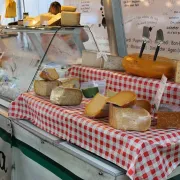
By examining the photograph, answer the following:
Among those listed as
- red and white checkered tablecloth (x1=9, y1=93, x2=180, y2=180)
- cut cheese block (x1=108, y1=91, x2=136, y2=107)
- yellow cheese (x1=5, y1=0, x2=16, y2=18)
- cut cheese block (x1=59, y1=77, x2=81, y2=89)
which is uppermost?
yellow cheese (x1=5, y1=0, x2=16, y2=18)

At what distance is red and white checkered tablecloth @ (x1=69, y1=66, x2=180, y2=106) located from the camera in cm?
162

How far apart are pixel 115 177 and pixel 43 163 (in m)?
0.61

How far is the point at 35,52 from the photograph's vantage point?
95.7 inches

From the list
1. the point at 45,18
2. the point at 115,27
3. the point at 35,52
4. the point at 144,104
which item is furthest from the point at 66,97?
the point at 45,18

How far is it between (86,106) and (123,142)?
1.26 ft

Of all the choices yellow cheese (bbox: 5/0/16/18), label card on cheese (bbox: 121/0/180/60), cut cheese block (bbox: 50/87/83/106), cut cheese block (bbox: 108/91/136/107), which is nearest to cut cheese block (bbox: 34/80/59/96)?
cut cheese block (bbox: 50/87/83/106)

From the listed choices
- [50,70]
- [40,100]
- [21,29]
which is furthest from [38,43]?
[40,100]

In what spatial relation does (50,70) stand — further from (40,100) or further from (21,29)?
(21,29)

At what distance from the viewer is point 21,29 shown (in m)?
2.46

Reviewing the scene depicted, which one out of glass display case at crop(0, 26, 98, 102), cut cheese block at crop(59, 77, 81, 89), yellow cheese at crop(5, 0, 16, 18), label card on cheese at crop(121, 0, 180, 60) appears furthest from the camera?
yellow cheese at crop(5, 0, 16, 18)

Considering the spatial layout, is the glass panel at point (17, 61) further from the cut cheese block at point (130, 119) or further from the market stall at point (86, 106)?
the cut cheese block at point (130, 119)

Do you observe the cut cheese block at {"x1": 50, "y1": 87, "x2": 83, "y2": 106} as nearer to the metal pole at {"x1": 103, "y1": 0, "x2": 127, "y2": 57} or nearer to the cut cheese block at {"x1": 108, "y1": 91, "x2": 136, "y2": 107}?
the cut cheese block at {"x1": 108, "y1": 91, "x2": 136, "y2": 107}

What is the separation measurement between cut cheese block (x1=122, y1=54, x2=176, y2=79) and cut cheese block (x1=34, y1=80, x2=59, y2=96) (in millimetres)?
505

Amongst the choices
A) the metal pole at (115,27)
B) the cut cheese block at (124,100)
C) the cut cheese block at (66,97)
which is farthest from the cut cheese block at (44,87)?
the metal pole at (115,27)
